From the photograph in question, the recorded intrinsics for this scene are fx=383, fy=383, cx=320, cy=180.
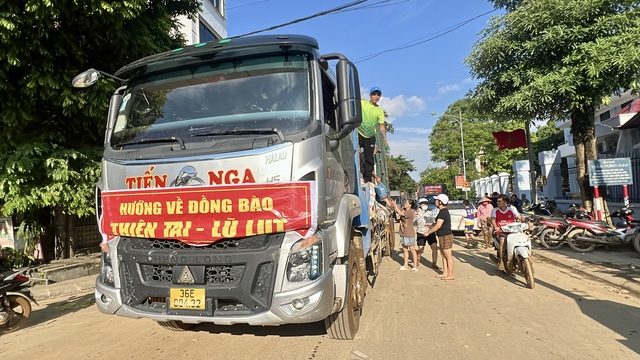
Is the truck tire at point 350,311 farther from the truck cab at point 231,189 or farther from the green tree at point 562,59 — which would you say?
the green tree at point 562,59

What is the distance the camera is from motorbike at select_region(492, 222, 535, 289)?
5.94m

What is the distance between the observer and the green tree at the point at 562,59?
832 cm

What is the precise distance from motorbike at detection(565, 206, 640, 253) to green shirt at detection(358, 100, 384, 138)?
6.12 metres

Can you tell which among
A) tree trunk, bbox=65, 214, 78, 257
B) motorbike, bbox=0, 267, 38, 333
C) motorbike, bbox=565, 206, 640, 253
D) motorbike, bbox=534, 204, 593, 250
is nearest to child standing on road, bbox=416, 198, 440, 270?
motorbike, bbox=534, 204, 593, 250

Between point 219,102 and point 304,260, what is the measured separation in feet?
5.13

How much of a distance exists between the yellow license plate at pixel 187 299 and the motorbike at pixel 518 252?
16.9 feet

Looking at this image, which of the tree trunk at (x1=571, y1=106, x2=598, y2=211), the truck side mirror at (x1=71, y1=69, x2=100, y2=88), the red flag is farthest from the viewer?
the red flag

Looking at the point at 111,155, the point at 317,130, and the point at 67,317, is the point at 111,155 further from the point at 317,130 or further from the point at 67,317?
the point at 67,317

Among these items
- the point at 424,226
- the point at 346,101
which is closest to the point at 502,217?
the point at 424,226

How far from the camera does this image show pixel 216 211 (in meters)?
2.85

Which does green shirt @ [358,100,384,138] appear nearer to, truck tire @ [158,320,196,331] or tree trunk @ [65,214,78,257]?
truck tire @ [158,320,196,331]

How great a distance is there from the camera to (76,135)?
785 cm

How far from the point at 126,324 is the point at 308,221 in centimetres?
327

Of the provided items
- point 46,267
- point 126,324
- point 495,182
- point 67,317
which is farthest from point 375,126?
point 495,182
